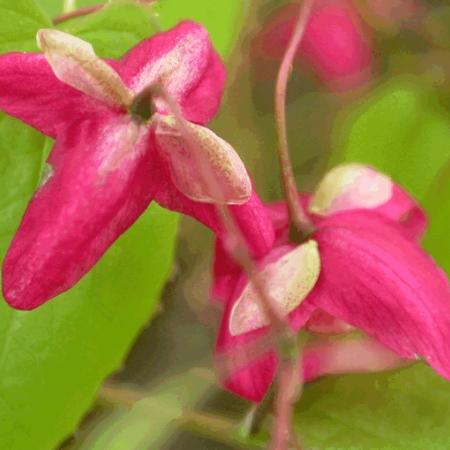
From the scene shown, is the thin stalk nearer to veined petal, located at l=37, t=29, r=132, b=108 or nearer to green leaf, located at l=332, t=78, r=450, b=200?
veined petal, located at l=37, t=29, r=132, b=108

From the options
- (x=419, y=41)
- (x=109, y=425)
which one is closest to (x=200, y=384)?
(x=109, y=425)

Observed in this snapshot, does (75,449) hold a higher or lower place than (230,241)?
lower

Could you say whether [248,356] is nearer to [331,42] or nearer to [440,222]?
[440,222]

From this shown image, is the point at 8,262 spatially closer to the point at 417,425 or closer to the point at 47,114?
the point at 47,114

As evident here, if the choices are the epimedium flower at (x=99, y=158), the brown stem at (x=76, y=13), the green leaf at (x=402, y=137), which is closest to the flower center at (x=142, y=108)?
the epimedium flower at (x=99, y=158)

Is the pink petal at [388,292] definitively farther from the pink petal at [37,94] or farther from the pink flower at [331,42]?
the pink flower at [331,42]

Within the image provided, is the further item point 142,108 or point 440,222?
point 440,222

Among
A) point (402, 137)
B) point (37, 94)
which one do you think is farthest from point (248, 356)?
point (402, 137)
